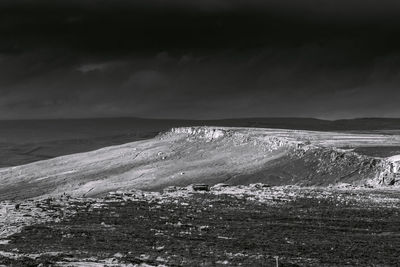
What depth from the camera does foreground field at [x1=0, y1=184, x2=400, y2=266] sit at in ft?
74.6

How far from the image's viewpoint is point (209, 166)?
81688 millimetres

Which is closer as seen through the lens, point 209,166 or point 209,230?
point 209,230

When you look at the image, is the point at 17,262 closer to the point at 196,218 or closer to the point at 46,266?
the point at 46,266

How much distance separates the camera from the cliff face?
6009 cm

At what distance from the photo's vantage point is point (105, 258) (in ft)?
73.0

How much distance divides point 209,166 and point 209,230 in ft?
173

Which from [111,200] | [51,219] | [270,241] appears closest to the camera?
[270,241]

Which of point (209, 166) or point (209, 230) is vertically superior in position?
point (209, 230)

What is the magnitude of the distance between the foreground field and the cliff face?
54.4ft

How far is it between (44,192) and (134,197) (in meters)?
48.2

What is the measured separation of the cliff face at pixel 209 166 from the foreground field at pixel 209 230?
16.6 metres

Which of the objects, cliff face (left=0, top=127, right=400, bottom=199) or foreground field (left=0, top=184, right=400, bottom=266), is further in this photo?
cliff face (left=0, top=127, right=400, bottom=199)

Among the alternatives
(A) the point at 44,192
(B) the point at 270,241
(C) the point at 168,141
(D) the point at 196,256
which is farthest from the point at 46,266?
(C) the point at 168,141

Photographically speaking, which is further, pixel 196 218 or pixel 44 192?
pixel 44 192
